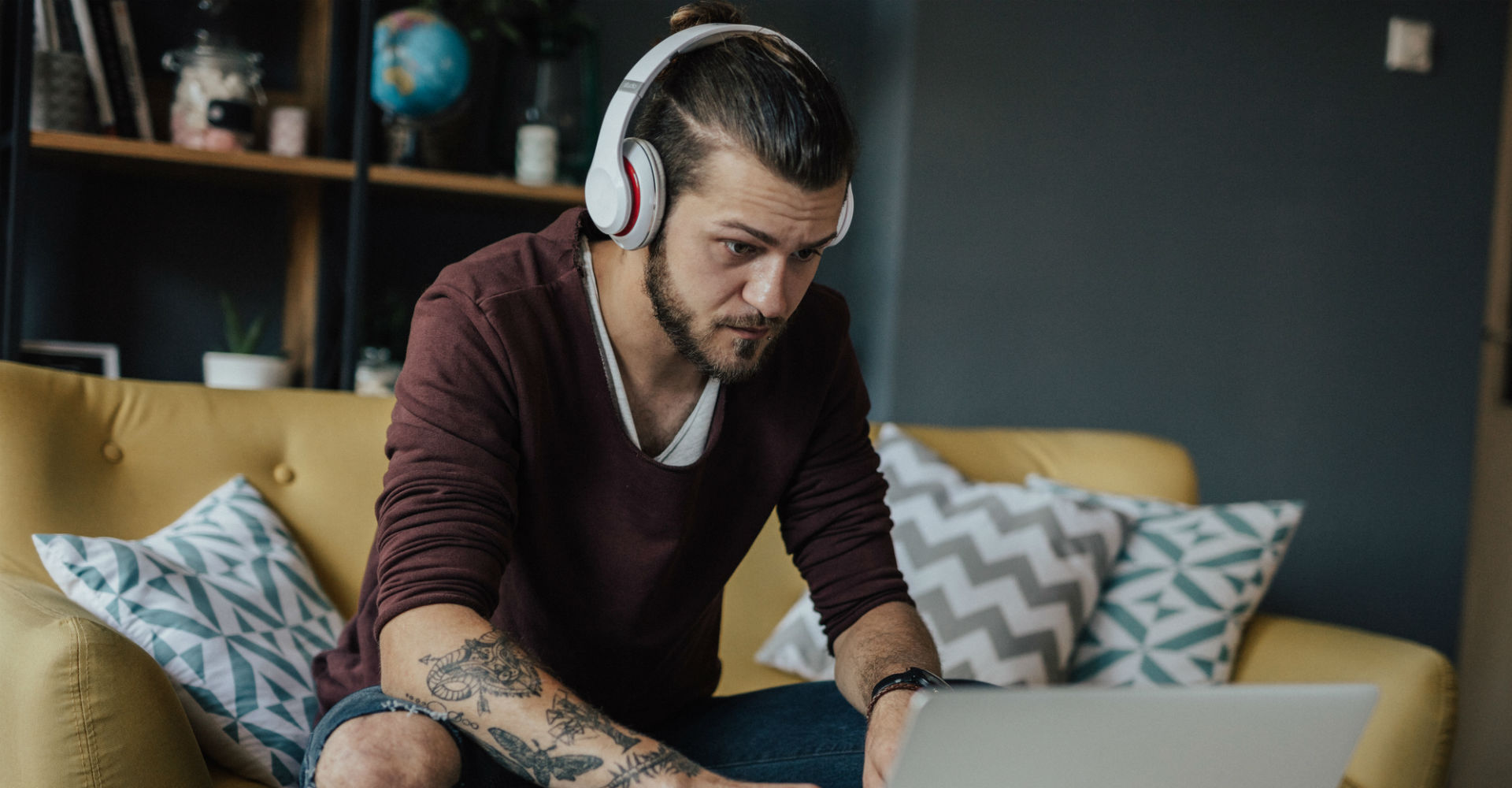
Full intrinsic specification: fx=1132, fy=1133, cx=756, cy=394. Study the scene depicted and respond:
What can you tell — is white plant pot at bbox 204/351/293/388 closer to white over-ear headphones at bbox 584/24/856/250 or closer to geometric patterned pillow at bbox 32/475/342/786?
geometric patterned pillow at bbox 32/475/342/786

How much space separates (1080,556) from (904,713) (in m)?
0.83

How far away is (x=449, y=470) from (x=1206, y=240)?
6.45 feet

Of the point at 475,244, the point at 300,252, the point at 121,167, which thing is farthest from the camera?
the point at 475,244

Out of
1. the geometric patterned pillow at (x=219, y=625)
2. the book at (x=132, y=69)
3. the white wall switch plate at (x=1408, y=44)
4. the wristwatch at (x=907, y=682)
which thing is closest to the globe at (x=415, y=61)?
the book at (x=132, y=69)

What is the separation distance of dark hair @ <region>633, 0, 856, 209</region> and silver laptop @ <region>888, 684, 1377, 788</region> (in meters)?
0.53

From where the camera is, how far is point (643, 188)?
1.00 m

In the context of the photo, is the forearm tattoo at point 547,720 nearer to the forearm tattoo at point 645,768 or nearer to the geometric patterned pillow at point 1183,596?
the forearm tattoo at point 645,768

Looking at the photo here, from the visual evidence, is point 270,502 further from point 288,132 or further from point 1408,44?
point 1408,44

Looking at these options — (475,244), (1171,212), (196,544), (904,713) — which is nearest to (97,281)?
(475,244)

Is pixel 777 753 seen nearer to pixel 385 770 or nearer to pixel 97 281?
pixel 385 770

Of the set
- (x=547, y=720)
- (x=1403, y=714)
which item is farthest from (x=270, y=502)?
(x=1403, y=714)

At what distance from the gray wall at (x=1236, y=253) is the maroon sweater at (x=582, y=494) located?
106 cm

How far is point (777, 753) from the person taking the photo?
1108 mm

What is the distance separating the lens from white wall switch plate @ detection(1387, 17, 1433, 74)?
253cm
